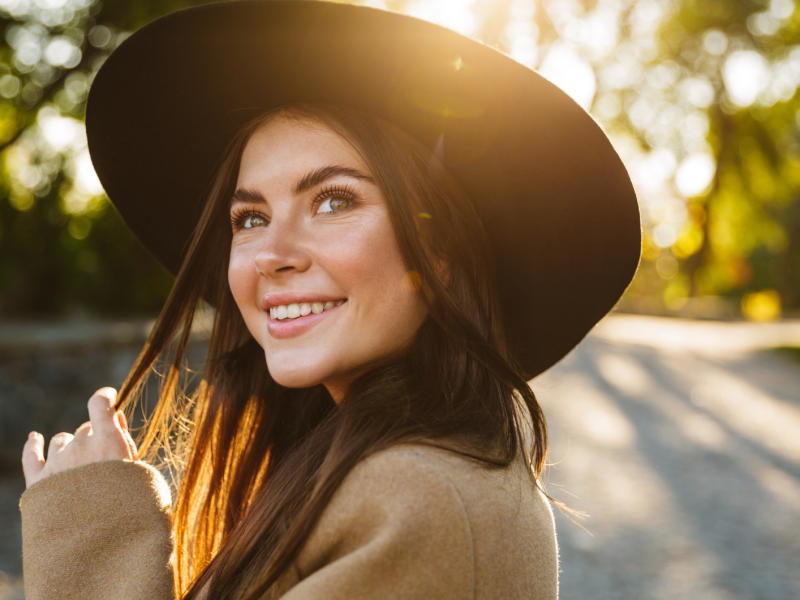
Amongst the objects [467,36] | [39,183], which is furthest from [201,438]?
[39,183]

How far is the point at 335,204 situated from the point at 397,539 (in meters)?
0.82

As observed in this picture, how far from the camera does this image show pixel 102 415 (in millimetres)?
1725

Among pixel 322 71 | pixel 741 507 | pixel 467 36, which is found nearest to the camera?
pixel 467 36

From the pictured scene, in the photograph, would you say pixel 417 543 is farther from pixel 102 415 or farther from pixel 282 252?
pixel 102 415

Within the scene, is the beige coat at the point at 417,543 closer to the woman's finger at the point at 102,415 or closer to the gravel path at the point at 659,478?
the woman's finger at the point at 102,415

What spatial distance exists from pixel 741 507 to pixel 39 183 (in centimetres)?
929

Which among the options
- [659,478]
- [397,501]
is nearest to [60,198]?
[659,478]

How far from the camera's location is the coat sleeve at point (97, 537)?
4.84 feet

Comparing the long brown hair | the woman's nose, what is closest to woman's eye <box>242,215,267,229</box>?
the long brown hair

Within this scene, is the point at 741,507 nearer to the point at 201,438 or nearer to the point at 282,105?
the point at 201,438

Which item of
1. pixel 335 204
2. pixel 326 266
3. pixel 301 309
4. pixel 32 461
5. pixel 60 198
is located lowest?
pixel 60 198

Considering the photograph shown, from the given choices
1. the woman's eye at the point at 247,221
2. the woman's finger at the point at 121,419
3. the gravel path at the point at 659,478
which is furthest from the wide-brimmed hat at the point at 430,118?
the gravel path at the point at 659,478

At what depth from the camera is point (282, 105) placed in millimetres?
Answer: 1680

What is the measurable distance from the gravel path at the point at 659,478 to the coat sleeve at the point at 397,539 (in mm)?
3148
